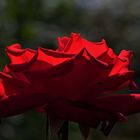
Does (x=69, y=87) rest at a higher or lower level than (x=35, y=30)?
higher

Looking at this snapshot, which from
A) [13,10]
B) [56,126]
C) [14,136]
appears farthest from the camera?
[13,10]

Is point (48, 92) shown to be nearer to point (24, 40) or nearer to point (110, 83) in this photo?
point (110, 83)

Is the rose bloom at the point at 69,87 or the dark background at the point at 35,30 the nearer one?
the rose bloom at the point at 69,87

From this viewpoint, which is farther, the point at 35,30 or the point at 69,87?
the point at 35,30

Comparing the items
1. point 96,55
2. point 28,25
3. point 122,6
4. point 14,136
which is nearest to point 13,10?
point 28,25

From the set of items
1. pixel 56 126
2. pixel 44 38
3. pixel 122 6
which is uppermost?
pixel 56 126

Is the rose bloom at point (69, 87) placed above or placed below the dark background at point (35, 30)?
above

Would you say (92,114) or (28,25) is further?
(28,25)

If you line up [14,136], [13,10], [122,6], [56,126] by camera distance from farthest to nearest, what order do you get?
Answer: [122,6], [13,10], [14,136], [56,126]
